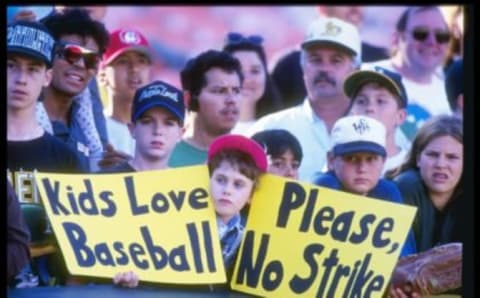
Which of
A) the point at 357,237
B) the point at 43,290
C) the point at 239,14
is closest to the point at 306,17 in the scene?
the point at 239,14

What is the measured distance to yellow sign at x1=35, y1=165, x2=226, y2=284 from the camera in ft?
22.7

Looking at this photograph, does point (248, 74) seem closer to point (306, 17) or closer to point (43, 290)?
point (306, 17)

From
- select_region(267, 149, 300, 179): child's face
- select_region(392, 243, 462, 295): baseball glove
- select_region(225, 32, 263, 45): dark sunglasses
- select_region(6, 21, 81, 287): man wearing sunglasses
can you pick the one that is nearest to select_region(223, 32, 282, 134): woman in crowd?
select_region(225, 32, 263, 45): dark sunglasses

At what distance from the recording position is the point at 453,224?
7059 millimetres

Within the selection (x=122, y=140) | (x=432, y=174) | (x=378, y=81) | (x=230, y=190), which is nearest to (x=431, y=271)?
(x=432, y=174)

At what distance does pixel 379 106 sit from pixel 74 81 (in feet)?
4.71

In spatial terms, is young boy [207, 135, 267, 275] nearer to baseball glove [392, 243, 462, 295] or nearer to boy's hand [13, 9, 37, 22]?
baseball glove [392, 243, 462, 295]

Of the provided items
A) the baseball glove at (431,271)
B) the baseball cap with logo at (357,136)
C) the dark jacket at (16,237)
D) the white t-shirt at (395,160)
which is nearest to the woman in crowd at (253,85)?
the baseball cap with logo at (357,136)

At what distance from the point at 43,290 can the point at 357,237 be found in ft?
4.87

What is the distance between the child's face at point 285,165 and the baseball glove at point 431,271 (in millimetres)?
656

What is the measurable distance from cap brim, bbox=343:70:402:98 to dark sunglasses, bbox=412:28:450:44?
0.80ft

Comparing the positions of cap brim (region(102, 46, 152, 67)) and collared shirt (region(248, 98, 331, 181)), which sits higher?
cap brim (region(102, 46, 152, 67))

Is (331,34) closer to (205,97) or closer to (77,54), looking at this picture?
(205,97)

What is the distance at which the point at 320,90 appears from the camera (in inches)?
275
